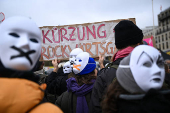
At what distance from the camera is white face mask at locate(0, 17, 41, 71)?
1215 mm

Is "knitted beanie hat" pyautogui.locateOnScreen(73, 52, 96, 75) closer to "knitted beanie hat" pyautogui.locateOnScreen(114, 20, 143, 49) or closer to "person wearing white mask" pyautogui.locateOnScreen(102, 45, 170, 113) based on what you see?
"knitted beanie hat" pyautogui.locateOnScreen(114, 20, 143, 49)

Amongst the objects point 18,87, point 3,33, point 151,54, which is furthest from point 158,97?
point 3,33

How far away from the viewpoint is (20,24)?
1285 millimetres

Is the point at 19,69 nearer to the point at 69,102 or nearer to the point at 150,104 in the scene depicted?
the point at 150,104

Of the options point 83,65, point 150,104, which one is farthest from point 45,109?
point 83,65

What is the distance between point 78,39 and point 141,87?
354cm

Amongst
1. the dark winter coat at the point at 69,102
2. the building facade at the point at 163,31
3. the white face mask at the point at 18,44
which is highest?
the building facade at the point at 163,31

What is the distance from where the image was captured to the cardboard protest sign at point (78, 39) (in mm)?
4582

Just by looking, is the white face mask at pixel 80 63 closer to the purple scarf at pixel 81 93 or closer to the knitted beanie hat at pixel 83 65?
the knitted beanie hat at pixel 83 65

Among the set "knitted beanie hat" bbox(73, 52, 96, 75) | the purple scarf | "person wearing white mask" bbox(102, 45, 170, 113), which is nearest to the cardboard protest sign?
"knitted beanie hat" bbox(73, 52, 96, 75)

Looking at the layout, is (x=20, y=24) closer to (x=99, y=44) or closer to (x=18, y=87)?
(x=18, y=87)

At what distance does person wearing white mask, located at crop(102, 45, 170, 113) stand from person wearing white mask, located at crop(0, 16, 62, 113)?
2.07 ft

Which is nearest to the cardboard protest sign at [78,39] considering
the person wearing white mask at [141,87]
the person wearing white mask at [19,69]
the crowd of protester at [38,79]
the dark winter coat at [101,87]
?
the dark winter coat at [101,87]

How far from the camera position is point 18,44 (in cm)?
125
